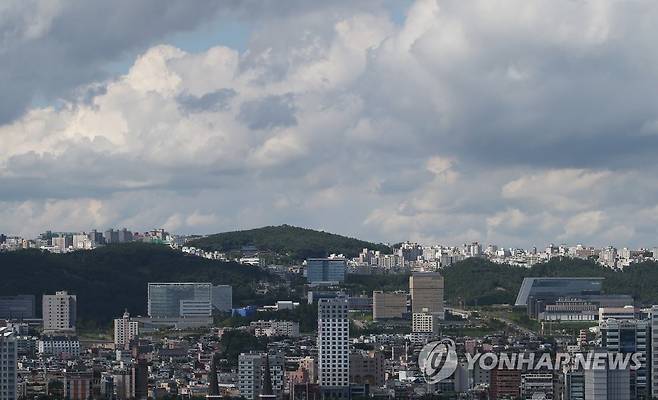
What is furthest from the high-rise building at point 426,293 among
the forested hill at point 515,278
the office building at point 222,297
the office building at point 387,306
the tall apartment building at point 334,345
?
the tall apartment building at point 334,345

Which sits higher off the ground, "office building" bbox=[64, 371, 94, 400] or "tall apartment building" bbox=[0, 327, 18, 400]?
"tall apartment building" bbox=[0, 327, 18, 400]

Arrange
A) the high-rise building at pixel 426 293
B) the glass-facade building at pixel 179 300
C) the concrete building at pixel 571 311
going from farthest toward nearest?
the high-rise building at pixel 426 293 → the glass-facade building at pixel 179 300 → the concrete building at pixel 571 311

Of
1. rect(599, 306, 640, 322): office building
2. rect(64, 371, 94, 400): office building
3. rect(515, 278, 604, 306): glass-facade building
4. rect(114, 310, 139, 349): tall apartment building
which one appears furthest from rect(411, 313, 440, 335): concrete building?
rect(64, 371, 94, 400): office building

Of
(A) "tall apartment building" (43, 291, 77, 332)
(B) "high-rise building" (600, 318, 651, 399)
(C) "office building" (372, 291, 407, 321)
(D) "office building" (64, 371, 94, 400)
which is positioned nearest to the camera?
(B) "high-rise building" (600, 318, 651, 399)

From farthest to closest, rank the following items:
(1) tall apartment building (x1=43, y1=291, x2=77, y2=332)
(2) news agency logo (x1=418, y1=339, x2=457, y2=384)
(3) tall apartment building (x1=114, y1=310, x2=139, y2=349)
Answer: (1) tall apartment building (x1=43, y1=291, x2=77, y2=332) → (3) tall apartment building (x1=114, y1=310, x2=139, y2=349) → (2) news agency logo (x1=418, y1=339, x2=457, y2=384)

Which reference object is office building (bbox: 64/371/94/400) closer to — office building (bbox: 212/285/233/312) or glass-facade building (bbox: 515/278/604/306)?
office building (bbox: 212/285/233/312)

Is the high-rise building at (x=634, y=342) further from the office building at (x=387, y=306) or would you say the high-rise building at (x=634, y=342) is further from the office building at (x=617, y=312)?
the office building at (x=387, y=306)

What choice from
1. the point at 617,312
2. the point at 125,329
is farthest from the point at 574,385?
the point at 617,312

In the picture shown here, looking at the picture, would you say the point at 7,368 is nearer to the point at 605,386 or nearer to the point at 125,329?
the point at 605,386
